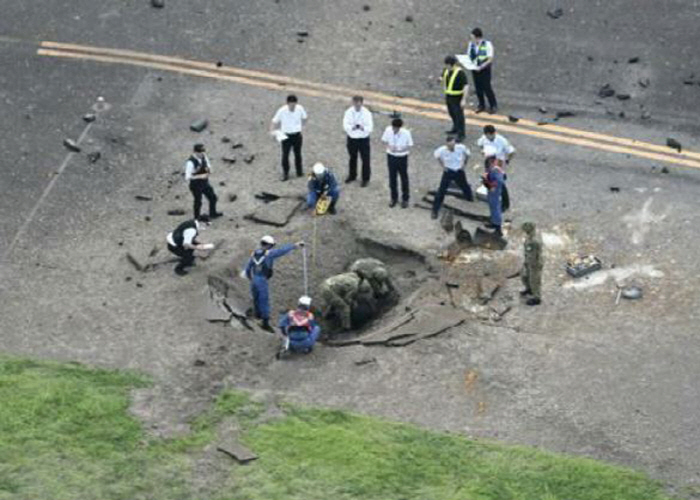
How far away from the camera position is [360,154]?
91.5 ft

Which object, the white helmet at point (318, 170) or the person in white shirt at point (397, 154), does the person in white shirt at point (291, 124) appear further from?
the person in white shirt at point (397, 154)

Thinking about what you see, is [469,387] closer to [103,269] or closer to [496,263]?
[496,263]

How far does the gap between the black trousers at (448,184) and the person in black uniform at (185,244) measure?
13.5 ft

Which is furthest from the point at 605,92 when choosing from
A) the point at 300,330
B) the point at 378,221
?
the point at 300,330

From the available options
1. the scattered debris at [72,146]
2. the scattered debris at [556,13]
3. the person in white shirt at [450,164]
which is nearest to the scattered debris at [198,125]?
the scattered debris at [72,146]

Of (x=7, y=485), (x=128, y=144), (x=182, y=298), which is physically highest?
(x=128, y=144)

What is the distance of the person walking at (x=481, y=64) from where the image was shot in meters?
29.3

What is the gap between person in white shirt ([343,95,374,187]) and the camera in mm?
27375

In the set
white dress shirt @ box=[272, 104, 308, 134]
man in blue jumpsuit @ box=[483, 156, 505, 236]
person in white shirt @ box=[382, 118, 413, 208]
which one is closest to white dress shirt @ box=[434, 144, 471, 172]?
man in blue jumpsuit @ box=[483, 156, 505, 236]

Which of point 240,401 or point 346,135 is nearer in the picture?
point 240,401

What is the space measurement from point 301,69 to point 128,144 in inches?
159

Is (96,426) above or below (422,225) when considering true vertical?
below

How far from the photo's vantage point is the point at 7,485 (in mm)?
20266

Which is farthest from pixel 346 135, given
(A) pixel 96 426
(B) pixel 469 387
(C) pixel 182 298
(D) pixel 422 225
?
(A) pixel 96 426
